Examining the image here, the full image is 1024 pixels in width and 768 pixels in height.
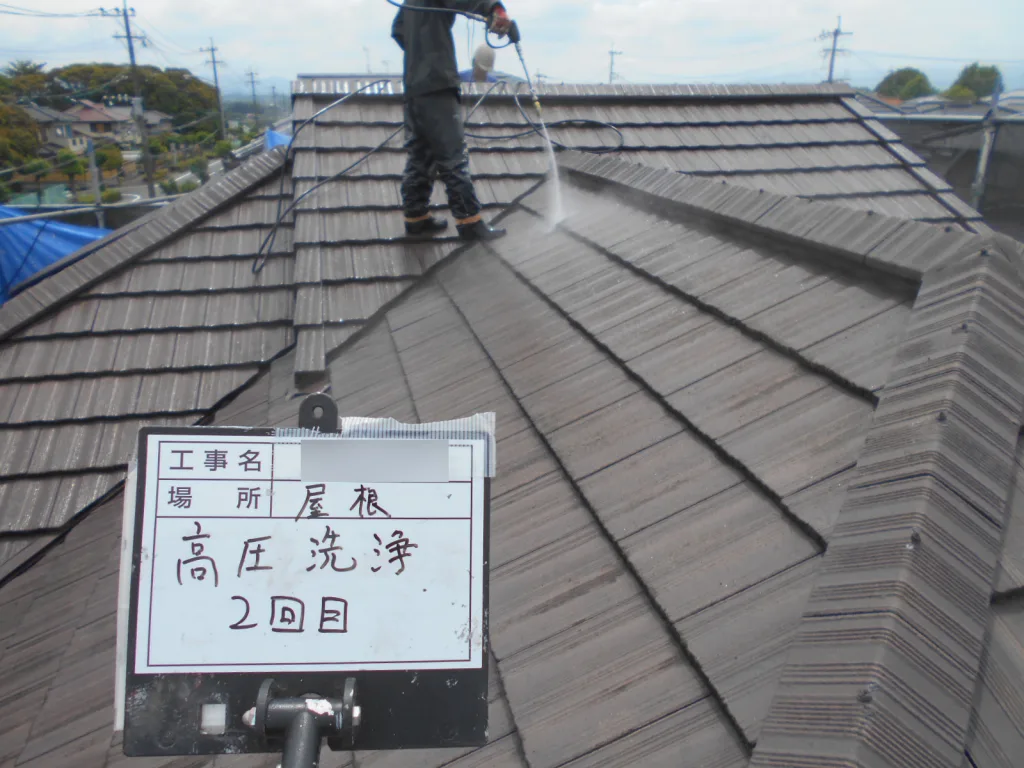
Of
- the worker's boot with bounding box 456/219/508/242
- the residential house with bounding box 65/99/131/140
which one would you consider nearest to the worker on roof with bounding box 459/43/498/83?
the worker's boot with bounding box 456/219/508/242

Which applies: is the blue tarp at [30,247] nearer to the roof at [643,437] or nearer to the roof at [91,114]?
the roof at [643,437]

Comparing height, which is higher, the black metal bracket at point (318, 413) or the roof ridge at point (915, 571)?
the black metal bracket at point (318, 413)

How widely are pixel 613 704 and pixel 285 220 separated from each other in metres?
4.65

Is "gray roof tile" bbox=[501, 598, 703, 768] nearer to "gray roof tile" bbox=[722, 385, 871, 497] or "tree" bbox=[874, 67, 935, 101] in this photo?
"gray roof tile" bbox=[722, 385, 871, 497]

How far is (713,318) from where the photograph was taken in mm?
2779

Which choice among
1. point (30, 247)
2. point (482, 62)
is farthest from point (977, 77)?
point (30, 247)

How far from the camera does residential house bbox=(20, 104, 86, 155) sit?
5009cm

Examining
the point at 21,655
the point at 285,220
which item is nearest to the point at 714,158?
the point at 285,220

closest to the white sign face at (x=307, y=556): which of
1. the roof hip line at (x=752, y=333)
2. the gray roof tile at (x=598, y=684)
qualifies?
the gray roof tile at (x=598, y=684)

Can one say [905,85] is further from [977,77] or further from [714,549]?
[714,549]

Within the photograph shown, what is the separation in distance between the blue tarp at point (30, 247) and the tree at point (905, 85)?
6165cm

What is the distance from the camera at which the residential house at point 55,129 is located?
50094 mm

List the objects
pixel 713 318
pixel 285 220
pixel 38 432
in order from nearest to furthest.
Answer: pixel 713 318
pixel 38 432
pixel 285 220

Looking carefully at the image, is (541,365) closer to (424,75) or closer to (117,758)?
(117,758)
